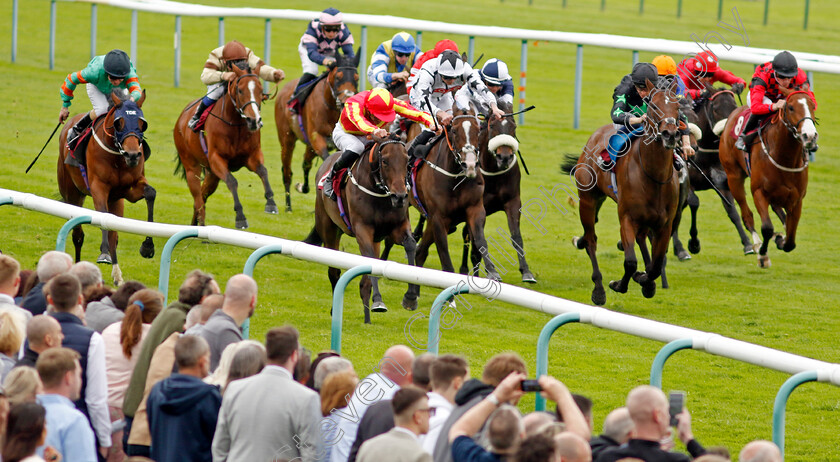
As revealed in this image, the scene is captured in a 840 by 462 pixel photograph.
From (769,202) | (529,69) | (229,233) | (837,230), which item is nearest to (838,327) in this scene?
(769,202)

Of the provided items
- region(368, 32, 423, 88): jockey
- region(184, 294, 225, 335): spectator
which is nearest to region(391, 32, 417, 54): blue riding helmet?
region(368, 32, 423, 88): jockey

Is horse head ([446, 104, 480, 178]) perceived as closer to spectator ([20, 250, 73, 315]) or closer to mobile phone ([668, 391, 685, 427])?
spectator ([20, 250, 73, 315])

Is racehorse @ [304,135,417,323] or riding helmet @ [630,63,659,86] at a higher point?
riding helmet @ [630,63,659,86]

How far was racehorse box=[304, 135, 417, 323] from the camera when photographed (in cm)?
940

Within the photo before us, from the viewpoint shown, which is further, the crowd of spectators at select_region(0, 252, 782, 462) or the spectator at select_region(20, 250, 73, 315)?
the spectator at select_region(20, 250, 73, 315)

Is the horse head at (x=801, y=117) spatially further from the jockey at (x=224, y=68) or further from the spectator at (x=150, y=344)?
the spectator at (x=150, y=344)

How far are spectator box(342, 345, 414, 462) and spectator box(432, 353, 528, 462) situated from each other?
30 cm

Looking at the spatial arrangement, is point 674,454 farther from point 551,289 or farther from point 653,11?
point 653,11

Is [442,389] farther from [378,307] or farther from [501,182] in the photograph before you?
[501,182]

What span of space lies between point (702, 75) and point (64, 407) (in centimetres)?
1101

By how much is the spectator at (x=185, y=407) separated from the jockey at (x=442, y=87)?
6.31 m

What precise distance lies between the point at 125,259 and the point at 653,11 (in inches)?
1043

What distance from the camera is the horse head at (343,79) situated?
44.6 feet

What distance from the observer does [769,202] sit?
38.4ft
